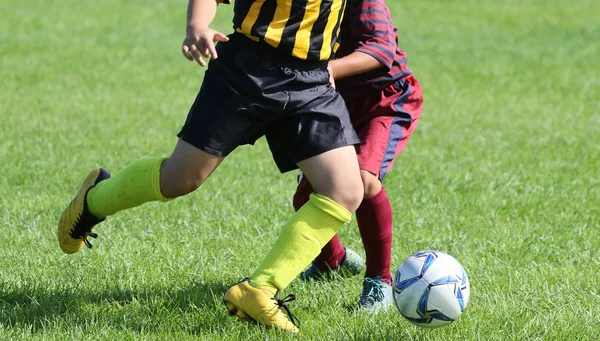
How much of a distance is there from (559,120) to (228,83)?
603 centimetres

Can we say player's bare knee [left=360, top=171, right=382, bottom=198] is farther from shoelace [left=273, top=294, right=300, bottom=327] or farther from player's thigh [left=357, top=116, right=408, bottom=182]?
shoelace [left=273, top=294, right=300, bottom=327]

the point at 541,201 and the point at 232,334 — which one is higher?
the point at 232,334

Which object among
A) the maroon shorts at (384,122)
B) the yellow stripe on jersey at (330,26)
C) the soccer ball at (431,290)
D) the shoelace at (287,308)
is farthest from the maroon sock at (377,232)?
the yellow stripe on jersey at (330,26)

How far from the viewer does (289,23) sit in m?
3.53

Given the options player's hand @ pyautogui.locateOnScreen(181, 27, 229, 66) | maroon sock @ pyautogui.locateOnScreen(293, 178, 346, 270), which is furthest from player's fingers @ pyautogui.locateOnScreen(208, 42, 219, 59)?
maroon sock @ pyautogui.locateOnScreen(293, 178, 346, 270)

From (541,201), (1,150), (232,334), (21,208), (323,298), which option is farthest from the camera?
(1,150)

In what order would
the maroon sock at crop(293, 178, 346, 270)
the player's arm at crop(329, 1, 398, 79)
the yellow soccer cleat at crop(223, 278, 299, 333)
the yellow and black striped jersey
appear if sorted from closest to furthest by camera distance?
the yellow soccer cleat at crop(223, 278, 299, 333) < the yellow and black striped jersey < the player's arm at crop(329, 1, 398, 79) < the maroon sock at crop(293, 178, 346, 270)

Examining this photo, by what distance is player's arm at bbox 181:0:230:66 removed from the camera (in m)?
3.23

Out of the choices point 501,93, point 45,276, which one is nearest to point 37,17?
point 501,93

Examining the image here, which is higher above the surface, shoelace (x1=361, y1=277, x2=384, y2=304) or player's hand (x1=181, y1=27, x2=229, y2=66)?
player's hand (x1=181, y1=27, x2=229, y2=66)

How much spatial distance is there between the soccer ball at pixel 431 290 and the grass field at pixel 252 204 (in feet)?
0.31

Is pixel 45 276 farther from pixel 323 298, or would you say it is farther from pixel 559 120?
pixel 559 120

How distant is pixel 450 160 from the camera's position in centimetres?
718

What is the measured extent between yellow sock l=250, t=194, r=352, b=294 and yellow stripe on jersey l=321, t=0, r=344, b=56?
0.58 m
